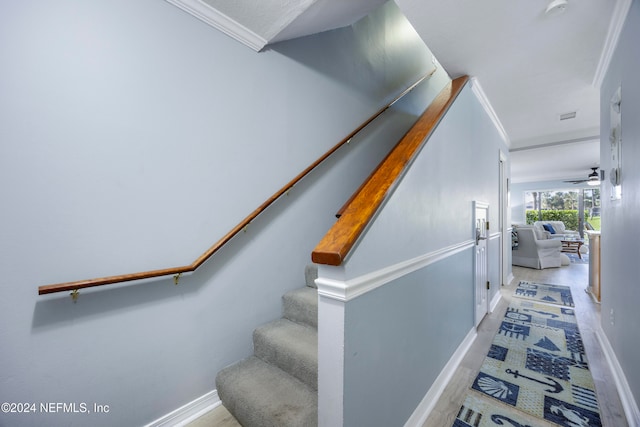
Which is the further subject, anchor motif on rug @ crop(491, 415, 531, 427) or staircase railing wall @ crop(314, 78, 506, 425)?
anchor motif on rug @ crop(491, 415, 531, 427)

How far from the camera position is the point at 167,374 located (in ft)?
4.56

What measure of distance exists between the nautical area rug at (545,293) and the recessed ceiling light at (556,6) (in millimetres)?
3449

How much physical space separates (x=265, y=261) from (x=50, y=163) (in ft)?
3.85

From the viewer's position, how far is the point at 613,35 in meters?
1.79

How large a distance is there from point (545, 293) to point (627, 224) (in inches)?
115

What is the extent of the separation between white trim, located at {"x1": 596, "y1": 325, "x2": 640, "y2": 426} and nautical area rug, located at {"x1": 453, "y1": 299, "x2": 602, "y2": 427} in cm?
13

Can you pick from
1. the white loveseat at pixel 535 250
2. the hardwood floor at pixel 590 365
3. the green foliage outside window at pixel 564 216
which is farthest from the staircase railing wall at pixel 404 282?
the green foliage outside window at pixel 564 216

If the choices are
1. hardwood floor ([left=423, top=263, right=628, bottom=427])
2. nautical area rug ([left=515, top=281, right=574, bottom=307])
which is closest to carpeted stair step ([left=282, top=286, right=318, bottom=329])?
hardwood floor ([left=423, top=263, right=628, bottom=427])

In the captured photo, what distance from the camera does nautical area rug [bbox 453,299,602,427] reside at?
5.10 feet

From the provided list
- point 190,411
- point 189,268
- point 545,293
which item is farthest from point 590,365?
point 189,268

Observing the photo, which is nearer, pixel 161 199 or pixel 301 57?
pixel 161 199

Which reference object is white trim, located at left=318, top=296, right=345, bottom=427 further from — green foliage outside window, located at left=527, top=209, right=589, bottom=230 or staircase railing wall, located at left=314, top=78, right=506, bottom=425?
green foliage outside window, located at left=527, top=209, right=589, bottom=230

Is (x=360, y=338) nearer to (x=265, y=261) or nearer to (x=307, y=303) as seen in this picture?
(x=307, y=303)

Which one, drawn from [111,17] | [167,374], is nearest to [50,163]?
[111,17]
